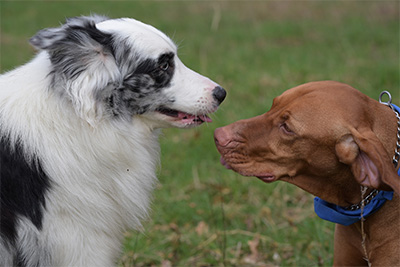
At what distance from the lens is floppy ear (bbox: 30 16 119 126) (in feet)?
9.53

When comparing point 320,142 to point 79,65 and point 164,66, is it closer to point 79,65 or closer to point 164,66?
point 164,66

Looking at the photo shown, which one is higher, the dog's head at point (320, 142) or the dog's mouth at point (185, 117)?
the dog's mouth at point (185, 117)

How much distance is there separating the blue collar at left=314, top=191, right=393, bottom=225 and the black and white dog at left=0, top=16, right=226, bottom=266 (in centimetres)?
94

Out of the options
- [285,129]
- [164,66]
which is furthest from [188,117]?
[285,129]

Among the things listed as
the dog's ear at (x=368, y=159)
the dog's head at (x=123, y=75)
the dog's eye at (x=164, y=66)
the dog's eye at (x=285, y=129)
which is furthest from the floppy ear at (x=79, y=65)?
the dog's ear at (x=368, y=159)

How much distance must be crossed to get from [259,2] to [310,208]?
10.1 meters

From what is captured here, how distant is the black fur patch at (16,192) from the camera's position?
110 inches

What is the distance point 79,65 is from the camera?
2.93 m

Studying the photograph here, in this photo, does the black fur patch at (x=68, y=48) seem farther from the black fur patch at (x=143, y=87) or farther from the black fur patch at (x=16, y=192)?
the black fur patch at (x=16, y=192)

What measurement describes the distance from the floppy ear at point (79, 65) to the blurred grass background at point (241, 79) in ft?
4.75

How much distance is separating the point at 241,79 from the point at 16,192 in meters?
6.02

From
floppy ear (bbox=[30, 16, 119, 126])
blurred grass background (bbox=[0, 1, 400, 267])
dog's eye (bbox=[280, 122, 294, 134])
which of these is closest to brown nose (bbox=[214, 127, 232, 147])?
dog's eye (bbox=[280, 122, 294, 134])

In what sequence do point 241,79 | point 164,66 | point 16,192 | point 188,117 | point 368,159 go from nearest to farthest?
point 16,192 → point 368,159 → point 164,66 → point 188,117 → point 241,79

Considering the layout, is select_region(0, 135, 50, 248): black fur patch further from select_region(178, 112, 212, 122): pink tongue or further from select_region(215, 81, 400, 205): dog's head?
select_region(215, 81, 400, 205): dog's head
